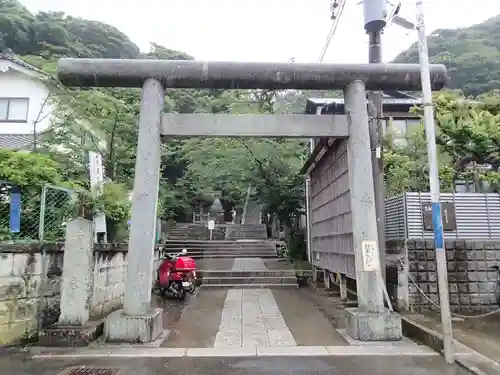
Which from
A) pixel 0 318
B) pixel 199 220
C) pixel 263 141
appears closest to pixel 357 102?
pixel 0 318

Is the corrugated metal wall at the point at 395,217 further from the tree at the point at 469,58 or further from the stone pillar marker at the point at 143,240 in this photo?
the tree at the point at 469,58

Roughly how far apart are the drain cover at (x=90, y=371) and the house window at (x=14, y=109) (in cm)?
1843

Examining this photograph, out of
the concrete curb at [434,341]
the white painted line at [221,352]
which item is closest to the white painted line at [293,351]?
the white painted line at [221,352]

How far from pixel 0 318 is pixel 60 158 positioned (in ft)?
22.8

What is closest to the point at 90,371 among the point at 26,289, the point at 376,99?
the point at 26,289

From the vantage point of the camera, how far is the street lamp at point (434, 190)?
5.43 metres

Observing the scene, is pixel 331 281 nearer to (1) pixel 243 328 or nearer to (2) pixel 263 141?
(1) pixel 243 328

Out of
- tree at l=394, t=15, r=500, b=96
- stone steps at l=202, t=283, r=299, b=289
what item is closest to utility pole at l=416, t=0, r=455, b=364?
stone steps at l=202, t=283, r=299, b=289

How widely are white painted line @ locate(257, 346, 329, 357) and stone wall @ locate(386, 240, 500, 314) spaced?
3.46m

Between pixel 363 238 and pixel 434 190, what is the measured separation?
153 centimetres

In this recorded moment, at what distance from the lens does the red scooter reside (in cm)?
1120

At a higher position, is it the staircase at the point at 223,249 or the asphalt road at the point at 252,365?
the staircase at the point at 223,249

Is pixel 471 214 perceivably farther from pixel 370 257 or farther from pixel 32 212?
pixel 32 212

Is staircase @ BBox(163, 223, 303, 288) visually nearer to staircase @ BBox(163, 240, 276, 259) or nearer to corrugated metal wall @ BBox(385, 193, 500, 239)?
staircase @ BBox(163, 240, 276, 259)
